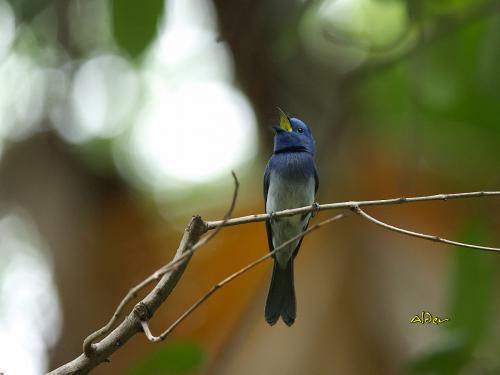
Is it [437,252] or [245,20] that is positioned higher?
[245,20]

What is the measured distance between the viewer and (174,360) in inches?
119

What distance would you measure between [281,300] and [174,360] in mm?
988

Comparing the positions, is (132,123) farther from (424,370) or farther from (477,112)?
(424,370)

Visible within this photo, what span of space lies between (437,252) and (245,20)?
1.78 metres

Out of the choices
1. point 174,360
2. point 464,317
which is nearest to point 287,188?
point 464,317

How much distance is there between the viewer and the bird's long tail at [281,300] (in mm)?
3797

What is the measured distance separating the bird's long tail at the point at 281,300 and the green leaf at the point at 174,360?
767mm

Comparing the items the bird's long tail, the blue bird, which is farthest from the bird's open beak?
the bird's long tail

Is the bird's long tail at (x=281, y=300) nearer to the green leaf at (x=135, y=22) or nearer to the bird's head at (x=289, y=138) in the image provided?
the bird's head at (x=289, y=138)

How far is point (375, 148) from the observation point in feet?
16.5

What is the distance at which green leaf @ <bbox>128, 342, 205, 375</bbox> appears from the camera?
301 centimetres

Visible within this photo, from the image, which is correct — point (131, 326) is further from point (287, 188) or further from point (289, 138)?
point (289, 138)

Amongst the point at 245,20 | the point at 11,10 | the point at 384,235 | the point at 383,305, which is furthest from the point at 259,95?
the point at 11,10

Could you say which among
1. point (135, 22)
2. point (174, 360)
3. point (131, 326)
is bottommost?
point (174, 360)
